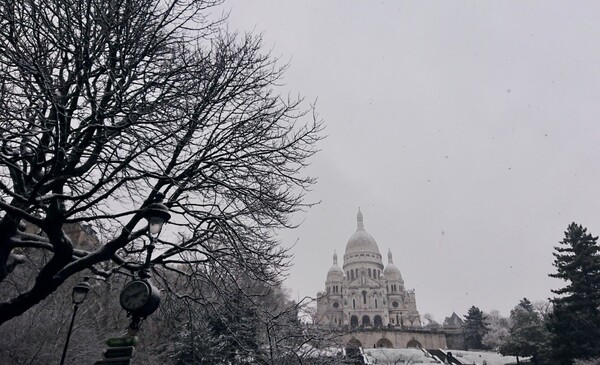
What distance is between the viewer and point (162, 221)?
5723mm

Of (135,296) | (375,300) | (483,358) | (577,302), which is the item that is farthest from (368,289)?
(135,296)

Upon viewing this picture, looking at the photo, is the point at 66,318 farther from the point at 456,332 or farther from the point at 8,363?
the point at 456,332

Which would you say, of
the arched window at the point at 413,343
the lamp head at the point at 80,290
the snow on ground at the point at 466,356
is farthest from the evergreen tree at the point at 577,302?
the arched window at the point at 413,343

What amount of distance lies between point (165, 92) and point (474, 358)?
5188 centimetres

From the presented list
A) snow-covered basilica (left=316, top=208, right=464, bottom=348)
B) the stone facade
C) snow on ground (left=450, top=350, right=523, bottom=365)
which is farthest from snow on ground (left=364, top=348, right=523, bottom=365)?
the stone facade

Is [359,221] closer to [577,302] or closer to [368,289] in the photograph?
[368,289]

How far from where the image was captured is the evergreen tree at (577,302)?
2691 centimetres

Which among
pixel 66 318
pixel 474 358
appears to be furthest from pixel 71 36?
pixel 474 358

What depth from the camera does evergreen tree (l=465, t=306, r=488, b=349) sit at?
202 feet

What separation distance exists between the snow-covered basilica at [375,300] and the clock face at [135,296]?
2381 inches

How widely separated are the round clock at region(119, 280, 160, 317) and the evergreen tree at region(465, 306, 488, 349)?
67.0m

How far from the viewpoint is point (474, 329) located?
6303 centimetres

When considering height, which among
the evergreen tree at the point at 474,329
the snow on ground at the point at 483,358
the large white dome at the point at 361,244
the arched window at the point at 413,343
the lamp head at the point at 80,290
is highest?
the large white dome at the point at 361,244

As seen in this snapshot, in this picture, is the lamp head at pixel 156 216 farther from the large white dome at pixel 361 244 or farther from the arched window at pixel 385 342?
the large white dome at pixel 361 244
